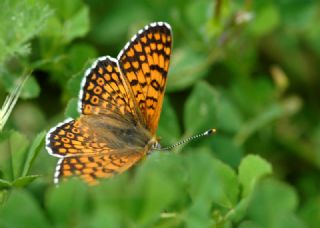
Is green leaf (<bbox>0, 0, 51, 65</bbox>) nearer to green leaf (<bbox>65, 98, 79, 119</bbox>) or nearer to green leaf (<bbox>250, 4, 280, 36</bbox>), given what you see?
green leaf (<bbox>65, 98, 79, 119</bbox>)

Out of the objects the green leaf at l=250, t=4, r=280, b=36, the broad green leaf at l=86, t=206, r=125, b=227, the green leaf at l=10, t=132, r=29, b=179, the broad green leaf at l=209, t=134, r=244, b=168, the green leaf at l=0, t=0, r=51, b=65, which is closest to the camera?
the broad green leaf at l=86, t=206, r=125, b=227

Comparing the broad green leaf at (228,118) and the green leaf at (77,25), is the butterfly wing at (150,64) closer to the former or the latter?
the green leaf at (77,25)

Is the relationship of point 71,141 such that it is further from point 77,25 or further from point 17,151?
point 77,25

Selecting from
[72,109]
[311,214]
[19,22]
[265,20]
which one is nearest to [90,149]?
[72,109]

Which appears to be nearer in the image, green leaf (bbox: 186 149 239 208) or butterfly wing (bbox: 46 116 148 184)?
green leaf (bbox: 186 149 239 208)

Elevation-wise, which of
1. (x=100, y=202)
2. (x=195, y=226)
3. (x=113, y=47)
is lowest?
(x=195, y=226)

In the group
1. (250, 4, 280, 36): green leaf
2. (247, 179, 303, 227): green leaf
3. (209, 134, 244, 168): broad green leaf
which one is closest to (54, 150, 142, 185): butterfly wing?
(247, 179, 303, 227): green leaf

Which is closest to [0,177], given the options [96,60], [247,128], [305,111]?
[96,60]

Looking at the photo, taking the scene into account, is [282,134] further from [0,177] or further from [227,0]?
[0,177]
